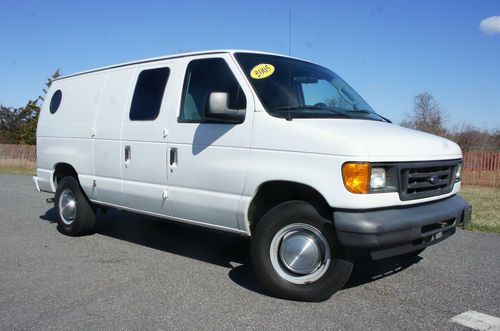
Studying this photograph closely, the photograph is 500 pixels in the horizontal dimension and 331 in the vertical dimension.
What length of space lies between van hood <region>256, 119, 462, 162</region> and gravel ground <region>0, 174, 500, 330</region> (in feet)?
4.22

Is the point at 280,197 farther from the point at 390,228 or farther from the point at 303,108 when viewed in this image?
the point at 390,228

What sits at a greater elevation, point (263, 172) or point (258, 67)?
point (258, 67)

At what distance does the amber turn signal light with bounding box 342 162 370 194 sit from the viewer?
3.72 meters

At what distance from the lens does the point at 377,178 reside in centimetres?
381

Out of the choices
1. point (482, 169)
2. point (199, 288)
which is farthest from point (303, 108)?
point (482, 169)

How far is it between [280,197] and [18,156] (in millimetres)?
31082

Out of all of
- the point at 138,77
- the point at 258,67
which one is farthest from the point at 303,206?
the point at 138,77

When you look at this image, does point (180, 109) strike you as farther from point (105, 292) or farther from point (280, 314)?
point (280, 314)

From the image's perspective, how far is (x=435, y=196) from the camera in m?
4.28

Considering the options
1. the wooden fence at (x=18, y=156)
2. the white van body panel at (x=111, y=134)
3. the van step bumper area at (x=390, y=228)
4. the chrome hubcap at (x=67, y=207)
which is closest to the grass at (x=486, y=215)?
the van step bumper area at (x=390, y=228)

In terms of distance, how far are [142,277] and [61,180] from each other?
2905mm

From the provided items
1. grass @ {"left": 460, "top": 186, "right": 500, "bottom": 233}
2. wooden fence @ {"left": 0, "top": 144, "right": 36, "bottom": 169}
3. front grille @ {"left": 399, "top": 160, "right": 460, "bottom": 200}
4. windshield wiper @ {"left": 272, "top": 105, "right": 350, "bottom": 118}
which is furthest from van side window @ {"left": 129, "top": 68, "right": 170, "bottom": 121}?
wooden fence @ {"left": 0, "top": 144, "right": 36, "bottom": 169}

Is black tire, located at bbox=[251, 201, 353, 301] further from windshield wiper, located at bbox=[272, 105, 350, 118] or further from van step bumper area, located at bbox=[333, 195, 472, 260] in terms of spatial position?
windshield wiper, located at bbox=[272, 105, 350, 118]

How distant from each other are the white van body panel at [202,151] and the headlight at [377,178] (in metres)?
0.08
